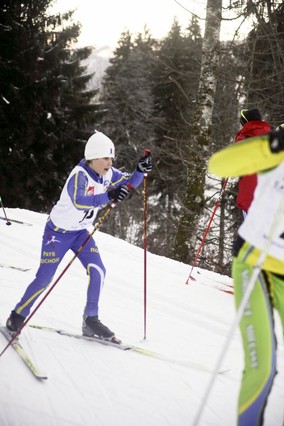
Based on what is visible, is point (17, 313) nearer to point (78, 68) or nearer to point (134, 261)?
point (134, 261)

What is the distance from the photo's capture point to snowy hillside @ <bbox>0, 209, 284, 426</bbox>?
2.87 metres

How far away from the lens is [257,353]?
6.72 ft

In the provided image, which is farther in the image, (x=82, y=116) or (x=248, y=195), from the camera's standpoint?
(x=82, y=116)

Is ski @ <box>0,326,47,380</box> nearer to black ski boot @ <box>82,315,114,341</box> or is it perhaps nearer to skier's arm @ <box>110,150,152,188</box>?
black ski boot @ <box>82,315,114,341</box>

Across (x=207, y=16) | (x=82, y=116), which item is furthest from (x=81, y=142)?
(x=207, y=16)

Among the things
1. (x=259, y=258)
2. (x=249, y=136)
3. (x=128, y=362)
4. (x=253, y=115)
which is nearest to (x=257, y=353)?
(x=259, y=258)

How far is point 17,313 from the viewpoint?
12.7 feet

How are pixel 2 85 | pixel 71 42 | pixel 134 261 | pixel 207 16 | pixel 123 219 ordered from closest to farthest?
pixel 134 261
pixel 207 16
pixel 2 85
pixel 71 42
pixel 123 219

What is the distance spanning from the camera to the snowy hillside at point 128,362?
9.42ft

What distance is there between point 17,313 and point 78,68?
17946 mm

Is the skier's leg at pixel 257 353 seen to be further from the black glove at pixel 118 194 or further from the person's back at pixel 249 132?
the person's back at pixel 249 132

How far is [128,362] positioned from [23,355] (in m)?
0.92

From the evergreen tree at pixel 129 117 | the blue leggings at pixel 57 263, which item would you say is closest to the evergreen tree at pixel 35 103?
the evergreen tree at pixel 129 117

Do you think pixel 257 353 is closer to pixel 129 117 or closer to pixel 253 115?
pixel 253 115
